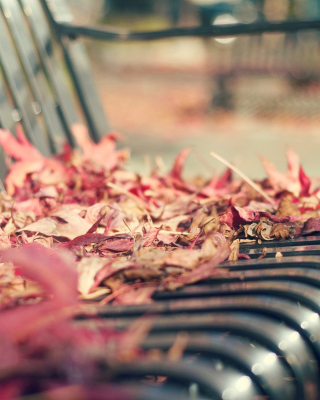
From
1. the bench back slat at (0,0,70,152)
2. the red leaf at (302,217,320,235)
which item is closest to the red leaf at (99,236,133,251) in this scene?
the red leaf at (302,217,320,235)

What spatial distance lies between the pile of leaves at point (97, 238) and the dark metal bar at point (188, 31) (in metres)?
0.49

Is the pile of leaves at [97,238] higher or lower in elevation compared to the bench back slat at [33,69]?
lower

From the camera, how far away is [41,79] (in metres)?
2.11

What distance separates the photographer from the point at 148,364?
64 cm

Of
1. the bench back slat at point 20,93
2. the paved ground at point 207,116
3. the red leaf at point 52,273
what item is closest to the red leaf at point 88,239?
the red leaf at point 52,273

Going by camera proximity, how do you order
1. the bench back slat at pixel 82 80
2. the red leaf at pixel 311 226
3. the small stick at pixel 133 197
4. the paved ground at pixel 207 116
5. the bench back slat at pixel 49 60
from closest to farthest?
the red leaf at pixel 311 226
the small stick at pixel 133 197
the bench back slat at pixel 49 60
the bench back slat at pixel 82 80
the paved ground at pixel 207 116

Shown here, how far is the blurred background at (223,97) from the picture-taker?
5184mm

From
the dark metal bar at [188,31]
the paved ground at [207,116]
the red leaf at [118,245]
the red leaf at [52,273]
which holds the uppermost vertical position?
the dark metal bar at [188,31]

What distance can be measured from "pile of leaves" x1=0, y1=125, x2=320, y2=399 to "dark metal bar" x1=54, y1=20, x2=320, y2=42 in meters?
0.49

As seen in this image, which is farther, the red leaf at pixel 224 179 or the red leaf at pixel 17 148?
the red leaf at pixel 224 179

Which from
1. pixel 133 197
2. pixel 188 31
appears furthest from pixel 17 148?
pixel 188 31

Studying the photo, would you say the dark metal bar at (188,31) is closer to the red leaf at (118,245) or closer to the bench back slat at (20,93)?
the bench back slat at (20,93)

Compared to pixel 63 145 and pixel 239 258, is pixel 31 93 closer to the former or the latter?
pixel 63 145

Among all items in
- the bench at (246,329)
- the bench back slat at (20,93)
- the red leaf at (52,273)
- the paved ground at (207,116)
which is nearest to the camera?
the bench at (246,329)
